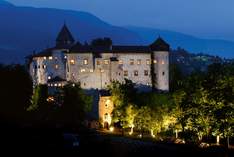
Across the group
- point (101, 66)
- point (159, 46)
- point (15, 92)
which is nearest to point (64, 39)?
point (101, 66)

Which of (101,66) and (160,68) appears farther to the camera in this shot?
(160,68)

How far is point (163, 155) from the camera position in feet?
135

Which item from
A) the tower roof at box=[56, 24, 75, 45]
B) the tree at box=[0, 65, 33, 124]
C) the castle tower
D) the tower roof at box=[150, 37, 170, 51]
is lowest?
the tree at box=[0, 65, 33, 124]

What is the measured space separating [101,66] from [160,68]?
11559 mm

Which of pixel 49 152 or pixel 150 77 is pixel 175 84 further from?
pixel 49 152

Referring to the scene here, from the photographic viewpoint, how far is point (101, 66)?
95.1 meters

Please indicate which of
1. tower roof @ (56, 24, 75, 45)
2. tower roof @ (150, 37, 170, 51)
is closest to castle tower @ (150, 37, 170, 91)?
tower roof @ (150, 37, 170, 51)

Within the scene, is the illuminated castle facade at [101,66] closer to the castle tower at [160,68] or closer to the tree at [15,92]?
the castle tower at [160,68]

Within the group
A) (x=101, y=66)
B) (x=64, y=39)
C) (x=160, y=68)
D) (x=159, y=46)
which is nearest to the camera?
(x=101, y=66)

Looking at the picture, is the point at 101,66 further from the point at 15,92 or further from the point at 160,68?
the point at 15,92

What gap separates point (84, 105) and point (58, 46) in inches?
866

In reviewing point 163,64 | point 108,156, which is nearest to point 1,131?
point 108,156

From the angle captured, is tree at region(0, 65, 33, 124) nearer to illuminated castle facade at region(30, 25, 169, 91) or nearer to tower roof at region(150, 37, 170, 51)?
illuminated castle facade at region(30, 25, 169, 91)

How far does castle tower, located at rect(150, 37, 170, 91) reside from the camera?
98.9m
